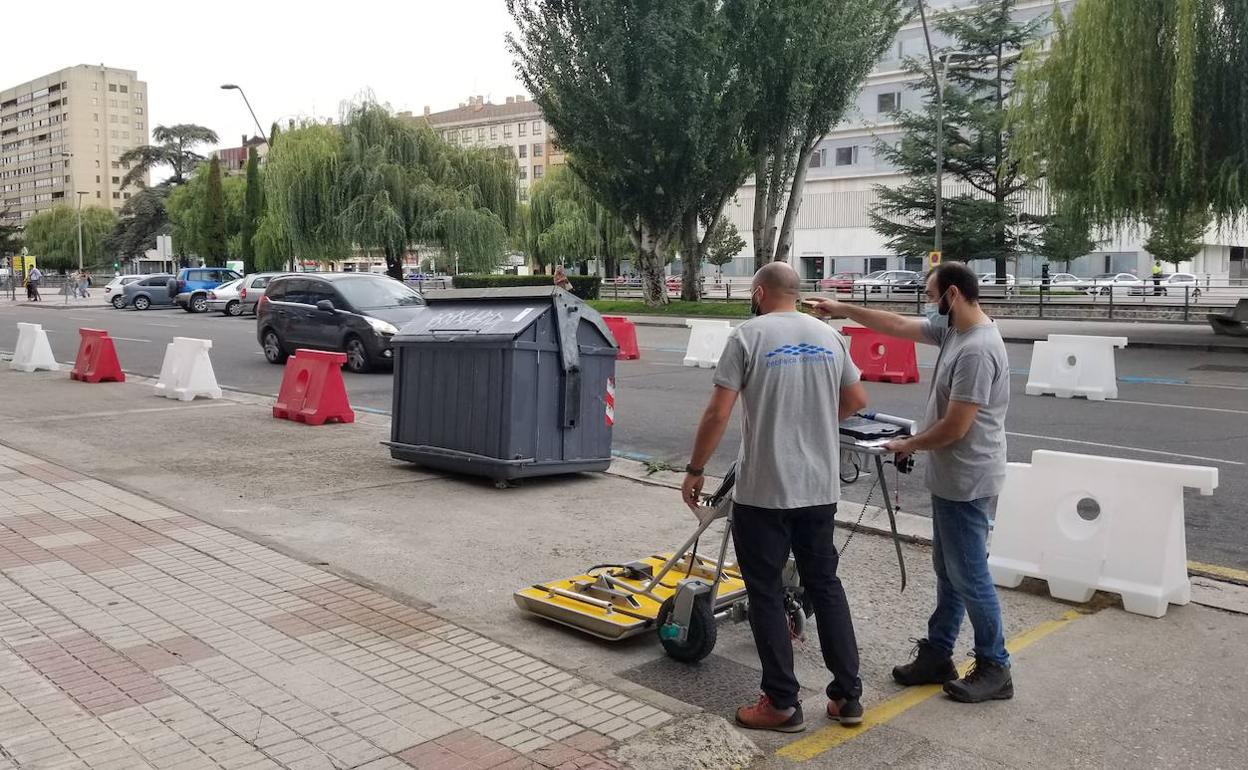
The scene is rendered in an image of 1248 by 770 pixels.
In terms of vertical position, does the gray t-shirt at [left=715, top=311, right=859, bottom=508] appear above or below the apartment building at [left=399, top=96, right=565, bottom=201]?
below

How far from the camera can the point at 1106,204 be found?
2266 centimetres

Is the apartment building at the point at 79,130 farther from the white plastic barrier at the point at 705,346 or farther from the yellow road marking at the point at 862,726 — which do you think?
the yellow road marking at the point at 862,726

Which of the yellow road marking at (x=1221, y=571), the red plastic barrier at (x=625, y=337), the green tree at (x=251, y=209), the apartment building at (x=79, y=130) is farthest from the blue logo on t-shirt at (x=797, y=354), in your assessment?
the apartment building at (x=79, y=130)

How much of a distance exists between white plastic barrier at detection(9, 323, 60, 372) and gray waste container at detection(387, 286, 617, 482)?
11416mm

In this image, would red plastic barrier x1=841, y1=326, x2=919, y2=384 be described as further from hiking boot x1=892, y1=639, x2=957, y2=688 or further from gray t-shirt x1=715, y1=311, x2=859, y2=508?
gray t-shirt x1=715, y1=311, x2=859, y2=508

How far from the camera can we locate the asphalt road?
7965mm

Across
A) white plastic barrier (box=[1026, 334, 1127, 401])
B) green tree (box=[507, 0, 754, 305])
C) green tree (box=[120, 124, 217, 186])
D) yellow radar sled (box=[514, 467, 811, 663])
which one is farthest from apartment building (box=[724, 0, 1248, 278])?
green tree (box=[120, 124, 217, 186])

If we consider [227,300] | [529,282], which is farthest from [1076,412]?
[529,282]

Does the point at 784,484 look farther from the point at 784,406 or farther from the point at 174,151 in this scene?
the point at 174,151

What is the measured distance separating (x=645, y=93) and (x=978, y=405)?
28.4 metres

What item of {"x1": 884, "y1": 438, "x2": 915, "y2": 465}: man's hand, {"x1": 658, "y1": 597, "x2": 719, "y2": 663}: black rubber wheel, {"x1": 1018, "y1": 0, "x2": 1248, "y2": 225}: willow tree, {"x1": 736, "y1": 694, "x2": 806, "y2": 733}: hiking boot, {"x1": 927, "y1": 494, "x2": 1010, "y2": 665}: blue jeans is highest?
{"x1": 1018, "y1": 0, "x2": 1248, "y2": 225}: willow tree

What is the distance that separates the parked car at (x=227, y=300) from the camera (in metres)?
38.5

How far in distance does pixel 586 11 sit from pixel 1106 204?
16070mm

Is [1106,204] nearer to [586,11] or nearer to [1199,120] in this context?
[1199,120]
